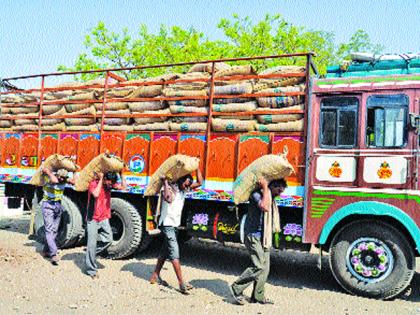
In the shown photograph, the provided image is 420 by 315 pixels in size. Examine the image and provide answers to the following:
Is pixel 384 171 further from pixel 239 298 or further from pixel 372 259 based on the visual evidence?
pixel 239 298

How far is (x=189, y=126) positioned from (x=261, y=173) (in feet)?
6.47

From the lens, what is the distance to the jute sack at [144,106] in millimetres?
7465

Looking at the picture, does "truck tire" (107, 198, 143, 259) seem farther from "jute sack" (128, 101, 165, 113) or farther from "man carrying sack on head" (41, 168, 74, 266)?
"jute sack" (128, 101, 165, 113)

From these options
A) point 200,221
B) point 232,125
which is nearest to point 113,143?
point 200,221

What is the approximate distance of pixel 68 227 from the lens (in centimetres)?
793

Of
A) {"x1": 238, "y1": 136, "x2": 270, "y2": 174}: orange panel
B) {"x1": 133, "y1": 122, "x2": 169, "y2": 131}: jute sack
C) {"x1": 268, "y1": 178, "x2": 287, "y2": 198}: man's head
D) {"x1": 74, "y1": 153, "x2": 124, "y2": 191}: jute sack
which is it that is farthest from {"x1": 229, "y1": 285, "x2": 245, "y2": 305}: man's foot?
{"x1": 133, "y1": 122, "x2": 169, "y2": 131}: jute sack

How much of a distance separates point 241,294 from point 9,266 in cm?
350

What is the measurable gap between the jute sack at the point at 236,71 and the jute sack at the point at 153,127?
1133mm

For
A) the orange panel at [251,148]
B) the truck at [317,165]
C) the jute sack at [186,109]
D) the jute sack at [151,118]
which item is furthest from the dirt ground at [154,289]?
the jute sack at [186,109]

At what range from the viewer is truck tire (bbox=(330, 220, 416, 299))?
18.2 ft

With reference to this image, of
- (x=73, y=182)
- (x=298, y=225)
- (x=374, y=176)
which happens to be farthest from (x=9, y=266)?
(x=374, y=176)

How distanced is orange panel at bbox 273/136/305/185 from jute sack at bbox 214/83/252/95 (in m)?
0.95

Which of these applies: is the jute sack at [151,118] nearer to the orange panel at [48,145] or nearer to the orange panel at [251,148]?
the orange panel at [251,148]

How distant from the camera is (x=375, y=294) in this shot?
561 cm
